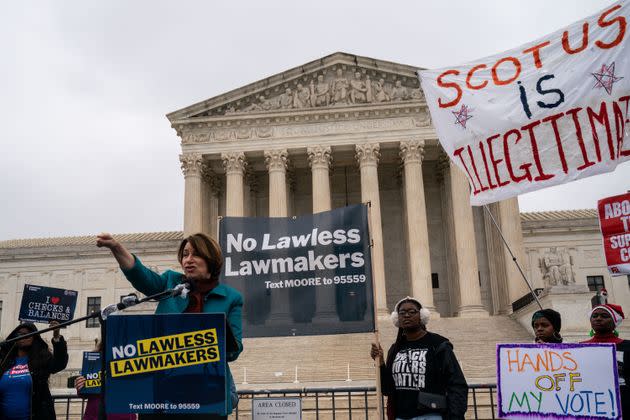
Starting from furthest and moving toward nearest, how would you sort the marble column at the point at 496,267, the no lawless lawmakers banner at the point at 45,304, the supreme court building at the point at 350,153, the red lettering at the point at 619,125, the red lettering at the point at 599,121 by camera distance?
1. the marble column at the point at 496,267
2. the supreme court building at the point at 350,153
3. the no lawless lawmakers banner at the point at 45,304
4. the red lettering at the point at 599,121
5. the red lettering at the point at 619,125

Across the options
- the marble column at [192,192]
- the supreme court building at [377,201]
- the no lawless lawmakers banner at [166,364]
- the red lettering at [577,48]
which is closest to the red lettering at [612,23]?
the red lettering at [577,48]

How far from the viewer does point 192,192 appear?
36125mm

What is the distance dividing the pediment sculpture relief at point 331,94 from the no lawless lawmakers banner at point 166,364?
1299 inches

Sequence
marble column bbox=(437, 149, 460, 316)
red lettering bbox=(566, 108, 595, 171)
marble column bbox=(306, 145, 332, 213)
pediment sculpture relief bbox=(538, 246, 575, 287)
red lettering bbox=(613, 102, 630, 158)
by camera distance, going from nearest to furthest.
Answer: red lettering bbox=(613, 102, 630, 158)
red lettering bbox=(566, 108, 595, 171)
marble column bbox=(306, 145, 332, 213)
marble column bbox=(437, 149, 460, 316)
pediment sculpture relief bbox=(538, 246, 575, 287)

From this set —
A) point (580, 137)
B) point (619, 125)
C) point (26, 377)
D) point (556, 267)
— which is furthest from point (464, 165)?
point (556, 267)

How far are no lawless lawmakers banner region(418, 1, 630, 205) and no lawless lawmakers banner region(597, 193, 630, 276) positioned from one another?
1506mm

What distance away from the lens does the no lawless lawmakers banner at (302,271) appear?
8.70m

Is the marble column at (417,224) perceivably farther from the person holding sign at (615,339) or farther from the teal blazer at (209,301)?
the teal blazer at (209,301)

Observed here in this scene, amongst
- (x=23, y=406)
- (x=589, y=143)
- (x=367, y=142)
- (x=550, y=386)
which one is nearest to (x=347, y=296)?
(x=550, y=386)

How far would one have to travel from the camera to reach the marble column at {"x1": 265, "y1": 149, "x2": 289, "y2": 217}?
115ft

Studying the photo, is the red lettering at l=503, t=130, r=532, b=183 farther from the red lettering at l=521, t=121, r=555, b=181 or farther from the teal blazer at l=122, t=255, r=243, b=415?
the teal blazer at l=122, t=255, r=243, b=415

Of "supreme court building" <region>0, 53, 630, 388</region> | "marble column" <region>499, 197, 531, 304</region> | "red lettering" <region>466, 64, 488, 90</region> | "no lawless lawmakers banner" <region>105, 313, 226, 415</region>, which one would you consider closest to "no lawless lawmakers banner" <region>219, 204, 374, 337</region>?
"red lettering" <region>466, 64, 488, 90</region>

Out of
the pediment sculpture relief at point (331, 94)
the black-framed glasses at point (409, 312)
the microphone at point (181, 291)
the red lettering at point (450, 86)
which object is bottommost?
the black-framed glasses at point (409, 312)

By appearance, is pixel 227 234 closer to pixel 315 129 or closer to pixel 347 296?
pixel 347 296
